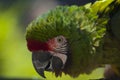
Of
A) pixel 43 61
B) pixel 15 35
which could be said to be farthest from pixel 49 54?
pixel 15 35

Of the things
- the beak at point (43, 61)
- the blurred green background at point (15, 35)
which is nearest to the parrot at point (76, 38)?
the beak at point (43, 61)

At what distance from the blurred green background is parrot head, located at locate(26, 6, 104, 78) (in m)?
0.81

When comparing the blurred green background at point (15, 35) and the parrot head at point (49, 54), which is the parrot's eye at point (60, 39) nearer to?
the parrot head at point (49, 54)

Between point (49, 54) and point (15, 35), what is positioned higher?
point (49, 54)

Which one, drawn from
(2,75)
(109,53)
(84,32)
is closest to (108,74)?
(109,53)

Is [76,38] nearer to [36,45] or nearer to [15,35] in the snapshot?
[36,45]

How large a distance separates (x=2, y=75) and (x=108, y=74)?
1162 mm

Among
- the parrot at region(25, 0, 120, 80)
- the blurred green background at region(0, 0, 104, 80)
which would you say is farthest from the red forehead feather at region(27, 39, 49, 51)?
the blurred green background at region(0, 0, 104, 80)

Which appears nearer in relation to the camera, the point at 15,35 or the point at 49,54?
the point at 49,54

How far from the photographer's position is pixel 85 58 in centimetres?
141

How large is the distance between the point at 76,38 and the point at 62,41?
0.05 m

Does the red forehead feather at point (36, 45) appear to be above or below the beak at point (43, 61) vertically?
above

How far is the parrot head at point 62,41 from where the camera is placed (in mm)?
1340

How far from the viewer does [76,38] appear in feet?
4.55
